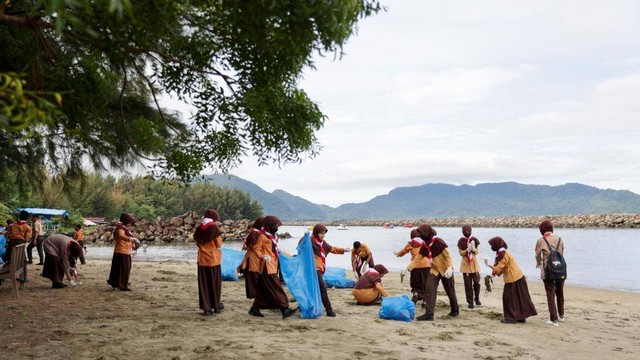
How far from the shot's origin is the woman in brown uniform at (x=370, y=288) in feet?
35.1

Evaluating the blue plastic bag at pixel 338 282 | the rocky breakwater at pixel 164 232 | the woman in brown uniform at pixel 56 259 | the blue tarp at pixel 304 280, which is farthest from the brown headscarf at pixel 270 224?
the rocky breakwater at pixel 164 232

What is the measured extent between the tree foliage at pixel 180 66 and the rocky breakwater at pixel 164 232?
151 feet

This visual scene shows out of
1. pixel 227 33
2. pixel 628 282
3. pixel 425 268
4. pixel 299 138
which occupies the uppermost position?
pixel 227 33

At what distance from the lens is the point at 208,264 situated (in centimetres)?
920

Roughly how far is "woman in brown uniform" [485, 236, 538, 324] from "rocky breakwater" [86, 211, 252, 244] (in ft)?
152

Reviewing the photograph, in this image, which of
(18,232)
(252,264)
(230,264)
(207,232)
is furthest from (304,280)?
(18,232)

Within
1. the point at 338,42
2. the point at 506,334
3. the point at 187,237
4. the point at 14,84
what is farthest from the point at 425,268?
the point at 187,237

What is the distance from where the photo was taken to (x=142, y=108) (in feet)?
30.3

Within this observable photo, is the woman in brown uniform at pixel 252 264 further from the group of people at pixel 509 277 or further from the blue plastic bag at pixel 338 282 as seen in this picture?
the blue plastic bag at pixel 338 282

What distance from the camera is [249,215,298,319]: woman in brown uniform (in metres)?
9.23

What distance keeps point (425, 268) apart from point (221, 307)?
408 cm

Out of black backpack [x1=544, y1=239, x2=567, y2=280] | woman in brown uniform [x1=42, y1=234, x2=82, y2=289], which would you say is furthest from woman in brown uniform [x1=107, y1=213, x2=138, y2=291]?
black backpack [x1=544, y1=239, x2=567, y2=280]

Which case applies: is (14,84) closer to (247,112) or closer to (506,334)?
(247,112)

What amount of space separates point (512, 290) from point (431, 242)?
63.3 inches
